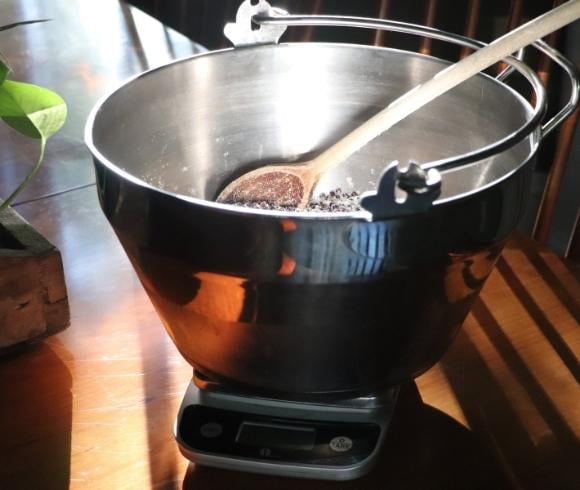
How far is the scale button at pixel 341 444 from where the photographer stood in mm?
577

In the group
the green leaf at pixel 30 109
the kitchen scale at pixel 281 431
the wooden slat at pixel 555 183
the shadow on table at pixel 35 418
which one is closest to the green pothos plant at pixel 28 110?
the green leaf at pixel 30 109

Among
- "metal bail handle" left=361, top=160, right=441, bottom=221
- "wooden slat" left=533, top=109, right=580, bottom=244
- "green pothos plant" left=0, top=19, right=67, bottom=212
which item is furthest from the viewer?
"wooden slat" left=533, top=109, right=580, bottom=244

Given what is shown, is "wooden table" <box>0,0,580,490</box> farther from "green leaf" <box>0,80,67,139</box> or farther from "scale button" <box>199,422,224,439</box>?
"green leaf" <box>0,80,67,139</box>

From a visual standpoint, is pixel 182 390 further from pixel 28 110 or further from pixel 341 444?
pixel 28 110

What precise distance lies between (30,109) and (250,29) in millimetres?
200

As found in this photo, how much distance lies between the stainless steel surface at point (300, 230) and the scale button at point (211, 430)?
4 centimetres

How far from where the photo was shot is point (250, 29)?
697 millimetres

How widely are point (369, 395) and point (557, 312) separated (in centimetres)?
24

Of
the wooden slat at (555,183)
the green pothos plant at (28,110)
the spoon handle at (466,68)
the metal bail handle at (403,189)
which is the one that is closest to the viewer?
the metal bail handle at (403,189)

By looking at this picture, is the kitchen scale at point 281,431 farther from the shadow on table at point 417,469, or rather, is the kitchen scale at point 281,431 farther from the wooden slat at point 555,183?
the wooden slat at point 555,183

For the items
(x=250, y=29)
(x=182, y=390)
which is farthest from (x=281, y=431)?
(x=250, y=29)

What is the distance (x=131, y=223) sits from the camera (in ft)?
1.65

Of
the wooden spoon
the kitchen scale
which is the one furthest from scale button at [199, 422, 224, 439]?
the wooden spoon

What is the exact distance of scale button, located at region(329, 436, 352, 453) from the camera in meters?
0.58
